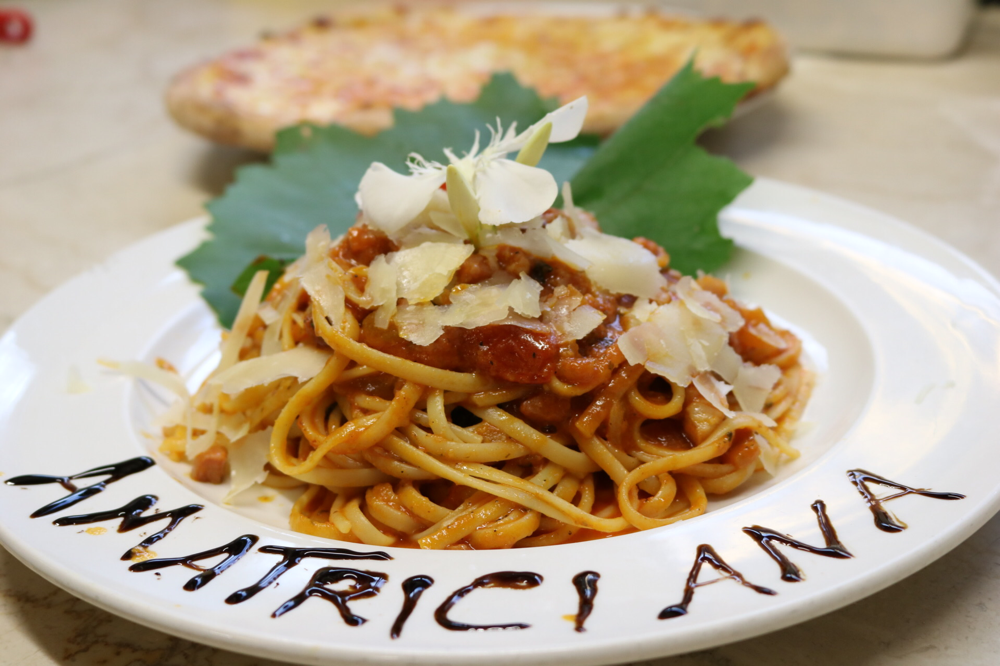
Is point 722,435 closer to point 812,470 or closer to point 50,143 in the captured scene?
point 812,470

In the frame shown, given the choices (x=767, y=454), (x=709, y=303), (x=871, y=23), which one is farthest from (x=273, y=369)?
(x=871, y=23)

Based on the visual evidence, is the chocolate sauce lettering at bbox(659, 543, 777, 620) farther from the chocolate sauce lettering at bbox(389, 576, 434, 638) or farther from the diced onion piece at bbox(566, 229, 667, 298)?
the diced onion piece at bbox(566, 229, 667, 298)

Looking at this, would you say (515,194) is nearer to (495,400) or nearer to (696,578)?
(495,400)

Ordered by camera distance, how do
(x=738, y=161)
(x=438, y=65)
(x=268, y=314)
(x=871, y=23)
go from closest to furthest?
(x=268, y=314), (x=738, y=161), (x=438, y=65), (x=871, y=23)

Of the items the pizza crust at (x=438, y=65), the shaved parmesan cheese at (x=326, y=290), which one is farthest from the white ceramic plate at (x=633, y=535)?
the pizza crust at (x=438, y=65)

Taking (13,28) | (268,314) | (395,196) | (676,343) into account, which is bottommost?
(13,28)

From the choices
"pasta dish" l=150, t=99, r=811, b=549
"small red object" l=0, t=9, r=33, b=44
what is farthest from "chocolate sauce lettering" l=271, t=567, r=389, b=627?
"small red object" l=0, t=9, r=33, b=44
